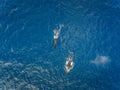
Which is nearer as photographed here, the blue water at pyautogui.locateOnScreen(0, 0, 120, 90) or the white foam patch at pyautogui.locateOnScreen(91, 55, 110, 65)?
the blue water at pyautogui.locateOnScreen(0, 0, 120, 90)

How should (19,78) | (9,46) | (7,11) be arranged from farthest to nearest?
(7,11), (9,46), (19,78)

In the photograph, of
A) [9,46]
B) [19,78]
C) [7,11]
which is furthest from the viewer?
[7,11]

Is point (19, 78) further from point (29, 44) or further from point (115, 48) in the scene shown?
point (115, 48)

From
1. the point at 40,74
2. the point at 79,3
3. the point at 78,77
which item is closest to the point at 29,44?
the point at 40,74

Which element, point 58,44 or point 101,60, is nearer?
point 101,60

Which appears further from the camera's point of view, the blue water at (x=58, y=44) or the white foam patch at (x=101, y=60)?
the white foam patch at (x=101, y=60)

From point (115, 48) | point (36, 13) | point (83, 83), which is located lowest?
point (83, 83)

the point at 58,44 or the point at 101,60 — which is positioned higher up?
the point at 58,44

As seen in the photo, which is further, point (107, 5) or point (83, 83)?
point (107, 5)
